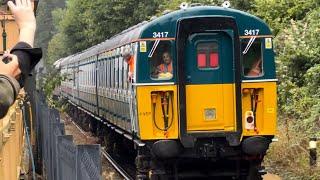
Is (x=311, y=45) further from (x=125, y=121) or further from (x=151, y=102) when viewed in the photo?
(x=151, y=102)

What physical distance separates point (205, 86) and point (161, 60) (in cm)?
83

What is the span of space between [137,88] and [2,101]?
8129 millimetres

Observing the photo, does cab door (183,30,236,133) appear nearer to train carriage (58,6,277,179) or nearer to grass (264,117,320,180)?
train carriage (58,6,277,179)

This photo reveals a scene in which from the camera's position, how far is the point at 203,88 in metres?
10.7

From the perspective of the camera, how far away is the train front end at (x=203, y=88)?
10.6 m

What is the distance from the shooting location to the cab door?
34.9ft

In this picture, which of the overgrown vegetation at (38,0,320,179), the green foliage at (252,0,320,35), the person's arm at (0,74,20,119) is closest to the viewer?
the person's arm at (0,74,20,119)

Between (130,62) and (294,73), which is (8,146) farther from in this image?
(294,73)

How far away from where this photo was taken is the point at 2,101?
8.33 feet

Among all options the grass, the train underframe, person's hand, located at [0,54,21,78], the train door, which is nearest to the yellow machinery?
person's hand, located at [0,54,21,78]

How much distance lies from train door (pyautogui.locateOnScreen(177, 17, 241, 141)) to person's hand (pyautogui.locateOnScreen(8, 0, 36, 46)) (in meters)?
7.50

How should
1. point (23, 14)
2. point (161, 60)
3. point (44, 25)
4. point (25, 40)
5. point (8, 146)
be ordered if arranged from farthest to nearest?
point (44, 25) < point (161, 60) < point (8, 146) < point (23, 14) < point (25, 40)

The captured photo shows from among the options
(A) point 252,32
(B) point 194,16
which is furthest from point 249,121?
(B) point 194,16

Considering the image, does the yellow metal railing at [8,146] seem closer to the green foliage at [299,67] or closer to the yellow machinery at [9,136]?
the yellow machinery at [9,136]
